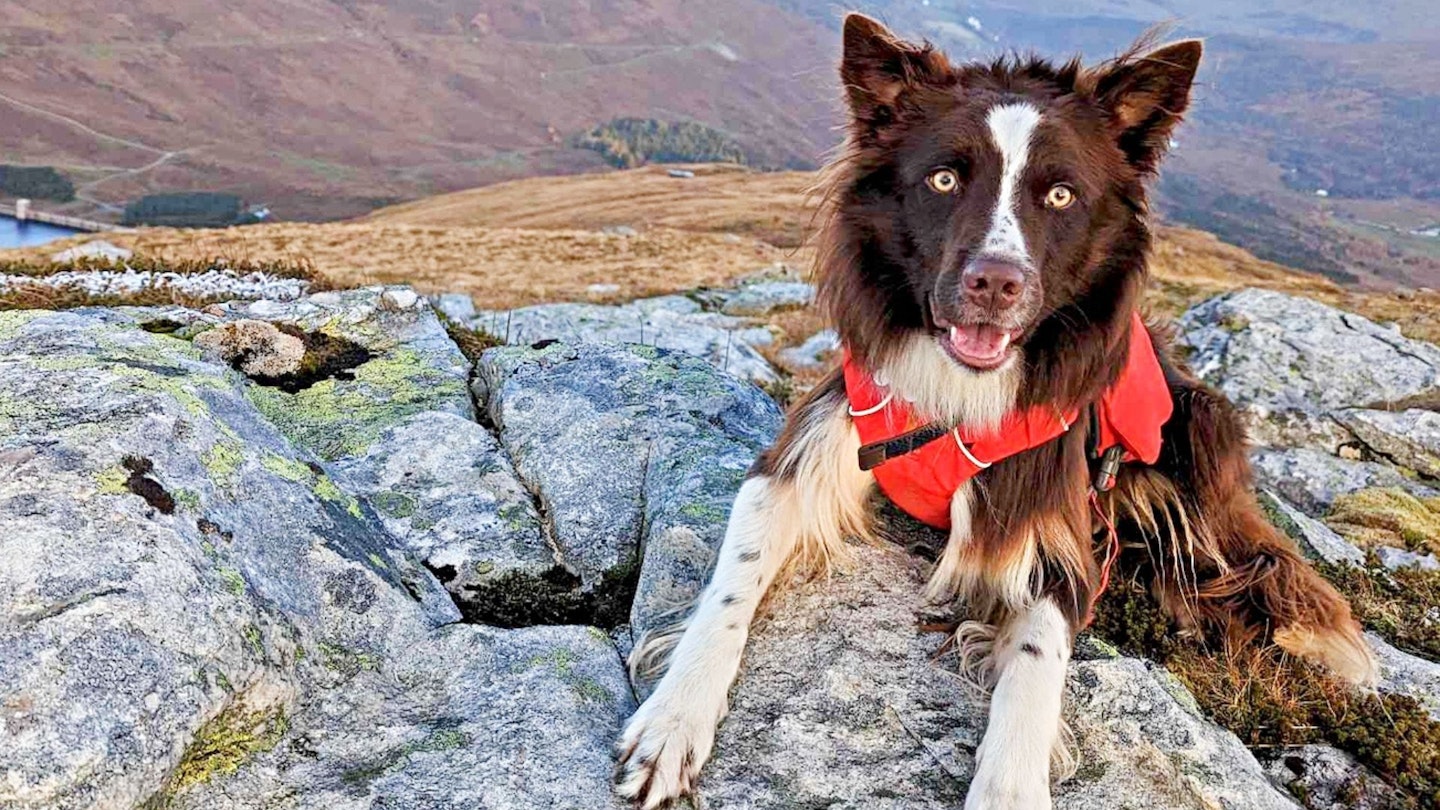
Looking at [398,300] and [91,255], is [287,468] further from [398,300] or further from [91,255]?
[91,255]

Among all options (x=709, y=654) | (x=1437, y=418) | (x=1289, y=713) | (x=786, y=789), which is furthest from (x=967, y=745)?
(x=1437, y=418)

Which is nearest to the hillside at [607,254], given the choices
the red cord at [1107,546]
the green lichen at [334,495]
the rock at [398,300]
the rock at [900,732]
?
the red cord at [1107,546]

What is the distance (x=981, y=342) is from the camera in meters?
4.00

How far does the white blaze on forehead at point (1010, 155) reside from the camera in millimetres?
3945

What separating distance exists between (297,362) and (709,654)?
4019mm

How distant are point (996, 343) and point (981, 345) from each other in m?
0.07

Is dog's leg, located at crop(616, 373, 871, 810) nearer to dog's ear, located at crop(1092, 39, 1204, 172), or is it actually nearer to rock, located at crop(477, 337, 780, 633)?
rock, located at crop(477, 337, 780, 633)

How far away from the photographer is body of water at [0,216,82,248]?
11689 centimetres

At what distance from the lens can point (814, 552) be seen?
4504 millimetres

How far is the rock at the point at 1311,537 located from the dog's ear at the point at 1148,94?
11.2 feet

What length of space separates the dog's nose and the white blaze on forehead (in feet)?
0.80

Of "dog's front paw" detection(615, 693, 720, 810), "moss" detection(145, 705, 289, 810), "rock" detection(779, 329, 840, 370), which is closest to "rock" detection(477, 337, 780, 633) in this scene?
"dog's front paw" detection(615, 693, 720, 810)

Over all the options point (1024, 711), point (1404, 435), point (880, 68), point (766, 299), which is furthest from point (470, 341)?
point (766, 299)

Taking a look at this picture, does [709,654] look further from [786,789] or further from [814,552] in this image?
[814,552]
